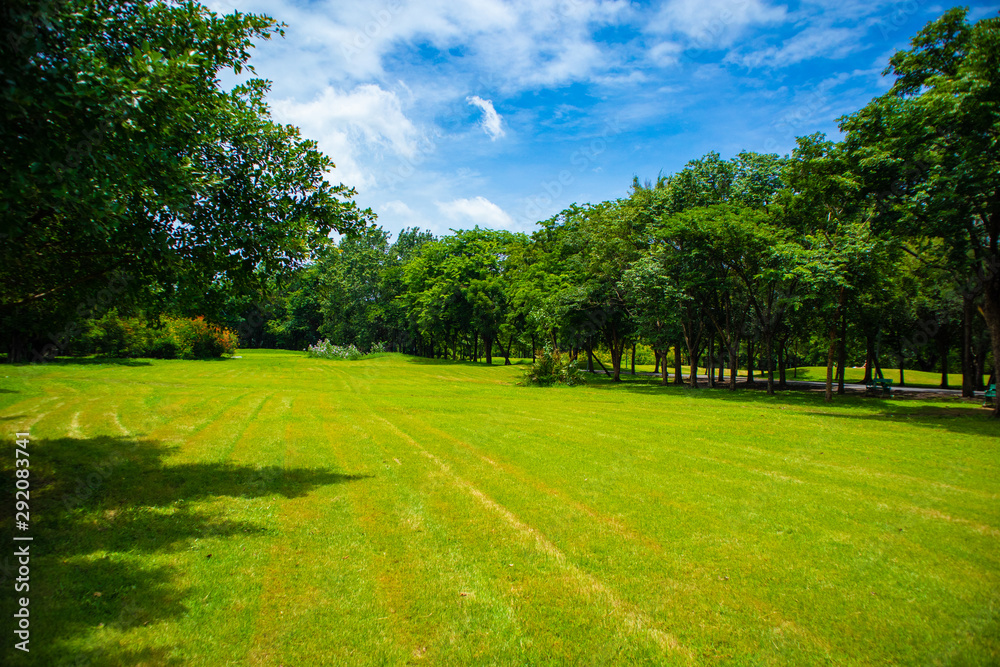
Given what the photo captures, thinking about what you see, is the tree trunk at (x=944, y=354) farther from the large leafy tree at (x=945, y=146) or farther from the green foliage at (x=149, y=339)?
the green foliage at (x=149, y=339)

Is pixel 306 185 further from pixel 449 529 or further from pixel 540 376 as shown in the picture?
pixel 540 376

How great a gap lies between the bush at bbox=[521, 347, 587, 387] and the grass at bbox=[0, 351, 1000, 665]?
17267 mm

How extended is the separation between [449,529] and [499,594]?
1.70 m

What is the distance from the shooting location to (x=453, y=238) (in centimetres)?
5716

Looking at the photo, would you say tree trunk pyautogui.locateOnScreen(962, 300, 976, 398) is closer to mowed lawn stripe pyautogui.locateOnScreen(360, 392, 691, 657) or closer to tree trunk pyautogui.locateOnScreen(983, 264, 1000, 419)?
tree trunk pyautogui.locateOnScreen(983, 264, 1000, 419)

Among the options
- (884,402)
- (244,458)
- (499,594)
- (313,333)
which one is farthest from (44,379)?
(313,333)

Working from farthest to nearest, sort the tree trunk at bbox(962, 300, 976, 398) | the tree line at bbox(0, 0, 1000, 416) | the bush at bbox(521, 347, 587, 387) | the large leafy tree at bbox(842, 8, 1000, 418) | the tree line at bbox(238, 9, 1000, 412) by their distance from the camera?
the bush at bbox(521, 347, 587, 387) < the tree trunk at bbox(962, 300, 976, 398) < the tree line at bbox(238, 9, 1000, 412) < the large leafy tree at bbox(842, 8, 1000, 418) < the tree line at bbox(0, 0, 1000, 416)

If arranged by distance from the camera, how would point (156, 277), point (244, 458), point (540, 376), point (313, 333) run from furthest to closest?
point (313, 333)
point (540, 376)
point (244, 458)
point (156, 277)

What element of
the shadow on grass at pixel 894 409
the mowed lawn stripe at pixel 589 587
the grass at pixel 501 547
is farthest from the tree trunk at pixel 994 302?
the mowed lawn stripe at pixel 589 587

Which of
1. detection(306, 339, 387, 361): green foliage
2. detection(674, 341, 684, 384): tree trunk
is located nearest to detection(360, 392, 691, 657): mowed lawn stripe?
detection(674, 341, 684, 384): tree trunk

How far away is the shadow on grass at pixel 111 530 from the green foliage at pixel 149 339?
78.3 ft

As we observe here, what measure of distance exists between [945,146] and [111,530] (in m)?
22.0

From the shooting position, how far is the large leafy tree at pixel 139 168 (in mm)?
4703

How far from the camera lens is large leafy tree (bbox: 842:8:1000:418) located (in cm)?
1409
